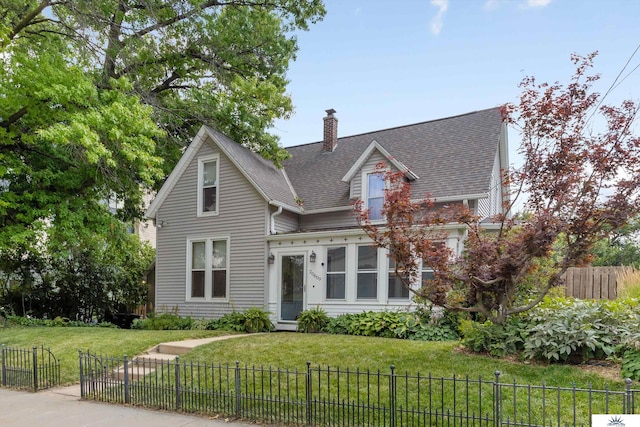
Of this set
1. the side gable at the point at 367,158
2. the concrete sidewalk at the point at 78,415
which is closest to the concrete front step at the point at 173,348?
the concrete sidewalk at the point at 78,415

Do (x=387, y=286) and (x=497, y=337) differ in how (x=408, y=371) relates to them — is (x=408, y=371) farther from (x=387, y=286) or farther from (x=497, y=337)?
(x=387, y=286)

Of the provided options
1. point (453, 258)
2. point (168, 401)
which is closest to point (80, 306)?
point (168, 401)

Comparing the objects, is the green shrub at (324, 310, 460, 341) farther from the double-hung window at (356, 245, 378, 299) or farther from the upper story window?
the upper story window

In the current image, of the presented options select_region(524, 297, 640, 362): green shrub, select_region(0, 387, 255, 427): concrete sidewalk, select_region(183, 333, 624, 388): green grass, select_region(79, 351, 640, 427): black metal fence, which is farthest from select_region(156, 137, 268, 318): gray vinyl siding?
select_region(524, 297, 640, 362): green shrub

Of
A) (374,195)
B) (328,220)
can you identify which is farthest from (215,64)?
(374,195)

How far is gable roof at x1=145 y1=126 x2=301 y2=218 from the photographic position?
46.0 feet

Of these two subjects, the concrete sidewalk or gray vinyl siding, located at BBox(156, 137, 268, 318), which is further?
gray vinyl siding, located at BBox(156, 137, 268, 318)

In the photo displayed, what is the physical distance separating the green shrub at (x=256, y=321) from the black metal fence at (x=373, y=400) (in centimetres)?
565

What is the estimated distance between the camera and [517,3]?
988 cm

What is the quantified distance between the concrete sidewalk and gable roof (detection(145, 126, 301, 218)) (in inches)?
312

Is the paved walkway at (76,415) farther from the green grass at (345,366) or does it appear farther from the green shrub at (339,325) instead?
the green shrub at (339,325)

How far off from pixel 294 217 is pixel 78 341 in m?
7.33

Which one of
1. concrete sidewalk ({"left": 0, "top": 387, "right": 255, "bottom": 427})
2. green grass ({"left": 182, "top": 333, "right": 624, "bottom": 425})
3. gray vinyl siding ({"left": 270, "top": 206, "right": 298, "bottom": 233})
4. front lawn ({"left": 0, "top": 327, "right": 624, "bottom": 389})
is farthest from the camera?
gray vinyl siding ({"left": 270, "top": 206, "right": 298, "bottom": 233})

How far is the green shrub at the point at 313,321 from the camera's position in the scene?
12.3 metres
